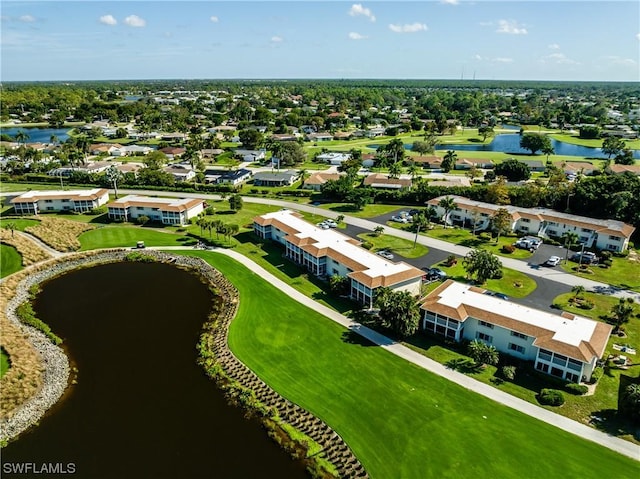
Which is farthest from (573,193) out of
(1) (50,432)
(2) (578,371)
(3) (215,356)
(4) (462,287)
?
(1) (50,432)

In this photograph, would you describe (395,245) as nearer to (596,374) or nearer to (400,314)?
(400,314)

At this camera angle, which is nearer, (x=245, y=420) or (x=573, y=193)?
(x=245, y=420)

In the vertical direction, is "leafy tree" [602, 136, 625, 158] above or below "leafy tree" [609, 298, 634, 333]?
above

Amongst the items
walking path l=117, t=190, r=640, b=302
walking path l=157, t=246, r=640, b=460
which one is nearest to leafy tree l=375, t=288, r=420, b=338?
walking path l=157, t=246, r=640, b=460

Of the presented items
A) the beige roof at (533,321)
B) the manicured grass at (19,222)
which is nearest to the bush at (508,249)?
the beige roof at (533,321)

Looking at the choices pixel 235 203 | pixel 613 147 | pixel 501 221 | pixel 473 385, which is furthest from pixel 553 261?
pixel 613 147

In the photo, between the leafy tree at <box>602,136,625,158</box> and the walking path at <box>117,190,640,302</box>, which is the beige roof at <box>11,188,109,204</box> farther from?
the leafy tree at <box>602,136,625,158</box>

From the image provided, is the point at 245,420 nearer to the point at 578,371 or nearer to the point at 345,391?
the point at 345,391
